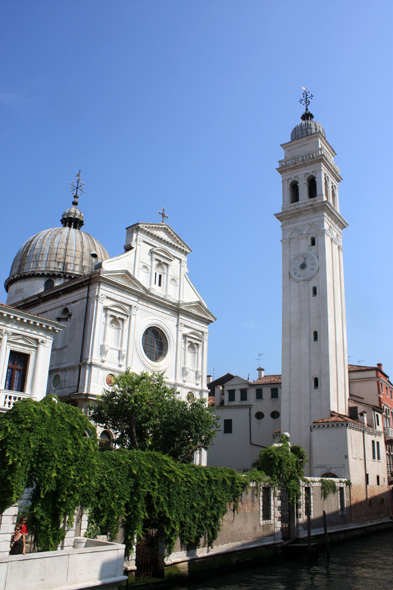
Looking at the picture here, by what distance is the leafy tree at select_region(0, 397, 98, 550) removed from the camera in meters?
12.9

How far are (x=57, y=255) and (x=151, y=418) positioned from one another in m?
20.9

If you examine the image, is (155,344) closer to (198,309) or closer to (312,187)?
(198,309)

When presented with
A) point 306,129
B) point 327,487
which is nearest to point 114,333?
point 327,487

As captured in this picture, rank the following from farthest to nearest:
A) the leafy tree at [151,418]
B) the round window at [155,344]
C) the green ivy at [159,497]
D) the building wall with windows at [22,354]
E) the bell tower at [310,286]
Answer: the bell tower at [310,286], the round window at [155,344], the leafy tree at [151,418], the building wall with windows at [22,354], the green ivy at [159,497]

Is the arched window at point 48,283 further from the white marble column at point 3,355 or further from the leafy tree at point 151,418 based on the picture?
the white marble column at point 3,355

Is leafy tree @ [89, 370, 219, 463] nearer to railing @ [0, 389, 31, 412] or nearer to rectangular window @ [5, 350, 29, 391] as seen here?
rectangular window @ [5, 350, 29, 391]

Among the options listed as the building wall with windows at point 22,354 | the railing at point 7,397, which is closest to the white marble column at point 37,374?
the building wall with windows at point 22,354

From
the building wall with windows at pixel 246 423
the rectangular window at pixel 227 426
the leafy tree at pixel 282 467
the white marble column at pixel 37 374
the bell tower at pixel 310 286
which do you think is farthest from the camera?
the rectangular window at pixel 227 426

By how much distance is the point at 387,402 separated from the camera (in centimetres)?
4362

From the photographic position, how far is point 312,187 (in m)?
43.2

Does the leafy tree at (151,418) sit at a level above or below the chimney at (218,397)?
below

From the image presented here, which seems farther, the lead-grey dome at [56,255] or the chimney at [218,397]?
the chimney at [218,397]

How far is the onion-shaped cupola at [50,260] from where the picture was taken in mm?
37750

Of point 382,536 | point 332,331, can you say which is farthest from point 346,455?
point 332,331
